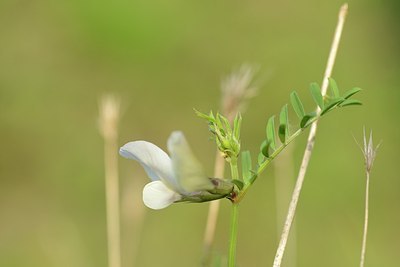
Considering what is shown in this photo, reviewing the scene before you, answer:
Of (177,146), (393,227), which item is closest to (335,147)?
(393,227)

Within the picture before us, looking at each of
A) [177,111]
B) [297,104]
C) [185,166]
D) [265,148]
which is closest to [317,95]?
[297,104]

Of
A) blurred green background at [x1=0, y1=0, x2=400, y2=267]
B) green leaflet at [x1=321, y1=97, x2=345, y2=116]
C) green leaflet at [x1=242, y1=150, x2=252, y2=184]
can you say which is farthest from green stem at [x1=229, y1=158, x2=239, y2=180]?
blurred green background at [x1=0, y1=0, x2=400, y2=267]

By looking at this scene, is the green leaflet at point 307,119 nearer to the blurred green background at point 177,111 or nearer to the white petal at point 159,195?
the white petal at point 159,195

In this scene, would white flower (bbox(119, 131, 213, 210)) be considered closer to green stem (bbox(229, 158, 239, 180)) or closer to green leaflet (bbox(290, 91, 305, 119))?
green stem (bbox(229, 158, 239, 180))

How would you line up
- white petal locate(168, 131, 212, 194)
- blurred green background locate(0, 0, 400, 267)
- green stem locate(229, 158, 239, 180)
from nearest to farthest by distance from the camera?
white petal locate(168, 131, 212, 194)
green stem locate(229, 158, 239, 180)
blurred green background locate(0, 0, 400, 267)

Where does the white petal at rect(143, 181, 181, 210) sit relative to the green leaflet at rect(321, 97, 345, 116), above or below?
below

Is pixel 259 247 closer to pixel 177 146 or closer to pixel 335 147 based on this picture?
pixel 335 147

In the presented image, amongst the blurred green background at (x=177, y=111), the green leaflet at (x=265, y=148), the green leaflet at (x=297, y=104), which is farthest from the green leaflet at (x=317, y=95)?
the blurred green background at (x=177, y=111)
